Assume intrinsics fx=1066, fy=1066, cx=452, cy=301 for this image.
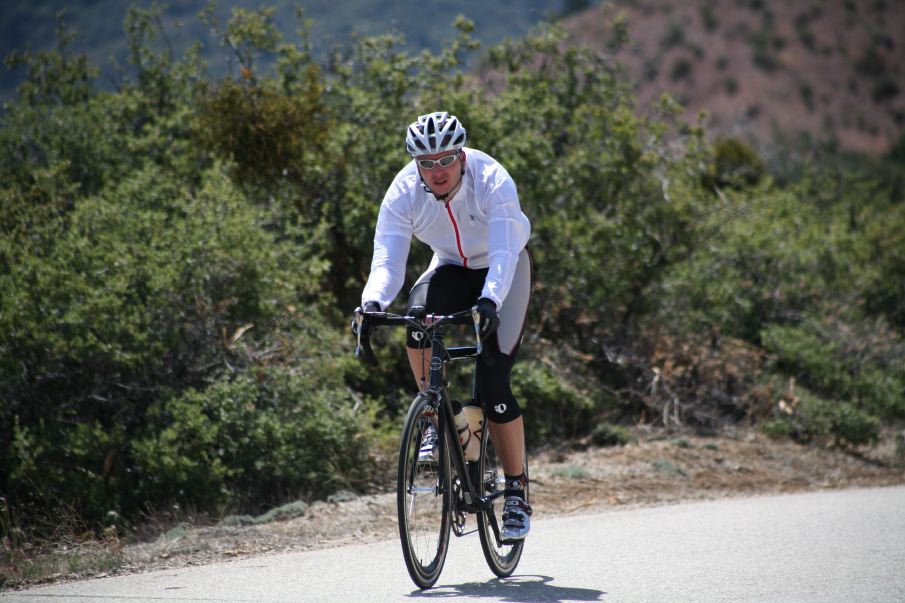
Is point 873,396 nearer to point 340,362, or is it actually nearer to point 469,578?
Answer: point 340,362

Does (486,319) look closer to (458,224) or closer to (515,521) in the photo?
(458,224)

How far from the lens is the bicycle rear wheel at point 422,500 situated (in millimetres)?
5055

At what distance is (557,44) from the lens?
1450 cm

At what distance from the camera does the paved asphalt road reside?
543 cm

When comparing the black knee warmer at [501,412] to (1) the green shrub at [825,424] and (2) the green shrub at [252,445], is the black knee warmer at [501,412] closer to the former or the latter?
(2) the green shrub at [252,445]

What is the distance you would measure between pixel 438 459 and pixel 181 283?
4.91 meters

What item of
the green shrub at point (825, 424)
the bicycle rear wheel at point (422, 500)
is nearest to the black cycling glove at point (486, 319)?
the bicycle rear wheel at point (422, 500)

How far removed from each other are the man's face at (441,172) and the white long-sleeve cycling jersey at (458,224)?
0.08 metres

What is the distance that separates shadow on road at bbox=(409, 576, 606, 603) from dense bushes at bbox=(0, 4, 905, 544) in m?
3.65

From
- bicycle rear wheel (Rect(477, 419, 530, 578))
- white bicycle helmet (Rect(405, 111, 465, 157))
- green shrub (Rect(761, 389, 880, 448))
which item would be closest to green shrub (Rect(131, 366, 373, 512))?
bicycle rear wheel (Rect(477, 419, 530, 578))

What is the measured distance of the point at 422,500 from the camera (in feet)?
17.4

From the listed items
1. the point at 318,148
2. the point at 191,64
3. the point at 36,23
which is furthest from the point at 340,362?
the point at 36,23

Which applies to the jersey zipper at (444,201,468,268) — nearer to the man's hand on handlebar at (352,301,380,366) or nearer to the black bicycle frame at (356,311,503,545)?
the black bicycle frame at (356,311,503,545)

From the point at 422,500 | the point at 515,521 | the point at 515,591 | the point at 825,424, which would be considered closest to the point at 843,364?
the point at 825,424
